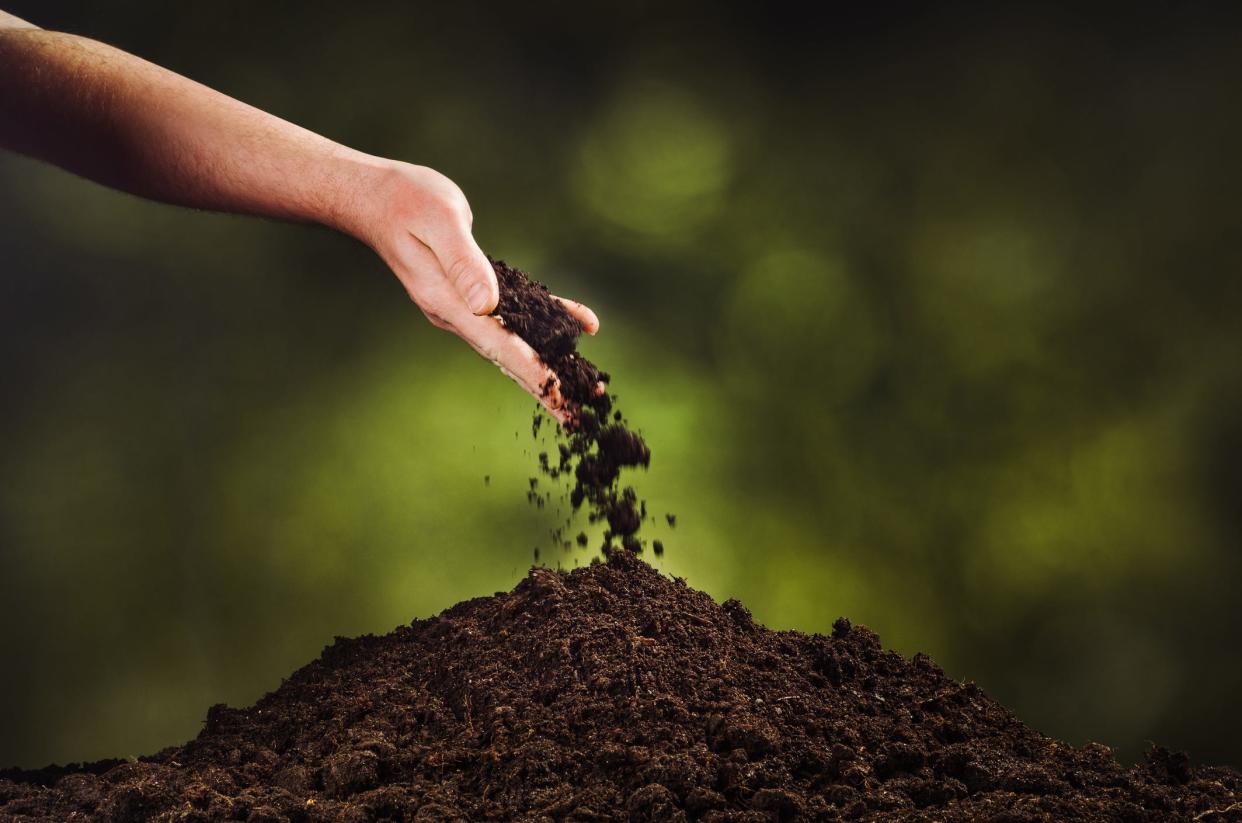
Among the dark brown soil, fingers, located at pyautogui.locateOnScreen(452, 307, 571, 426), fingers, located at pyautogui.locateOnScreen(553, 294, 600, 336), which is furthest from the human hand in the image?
the dark brown soil

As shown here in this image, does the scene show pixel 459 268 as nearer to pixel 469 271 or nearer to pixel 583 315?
pixel 469 271

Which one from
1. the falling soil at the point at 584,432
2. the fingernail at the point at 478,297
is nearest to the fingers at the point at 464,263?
the fingernail at the point at 478,297

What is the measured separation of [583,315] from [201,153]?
1.12 metres

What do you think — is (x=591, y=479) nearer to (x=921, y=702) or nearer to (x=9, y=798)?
(x=921, y=702)

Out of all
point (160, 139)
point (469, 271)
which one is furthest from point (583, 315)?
point (160, 139)

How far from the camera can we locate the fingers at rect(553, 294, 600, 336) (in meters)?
2.79

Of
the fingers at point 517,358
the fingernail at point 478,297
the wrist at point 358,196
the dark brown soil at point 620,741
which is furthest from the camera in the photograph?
the wrist at point 358,196

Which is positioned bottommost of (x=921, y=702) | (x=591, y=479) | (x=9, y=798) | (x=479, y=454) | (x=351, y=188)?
(x=9, y=798)

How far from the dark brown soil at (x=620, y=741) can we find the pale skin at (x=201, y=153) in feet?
2.07

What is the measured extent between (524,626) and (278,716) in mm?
580

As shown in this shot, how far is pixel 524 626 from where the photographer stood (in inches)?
93.9

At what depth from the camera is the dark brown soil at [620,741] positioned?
1.76 m

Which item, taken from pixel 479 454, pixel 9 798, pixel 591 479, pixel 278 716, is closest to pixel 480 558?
pixel 479 454

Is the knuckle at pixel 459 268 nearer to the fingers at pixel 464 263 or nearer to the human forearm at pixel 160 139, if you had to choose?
the fingers at pixel 464 263
